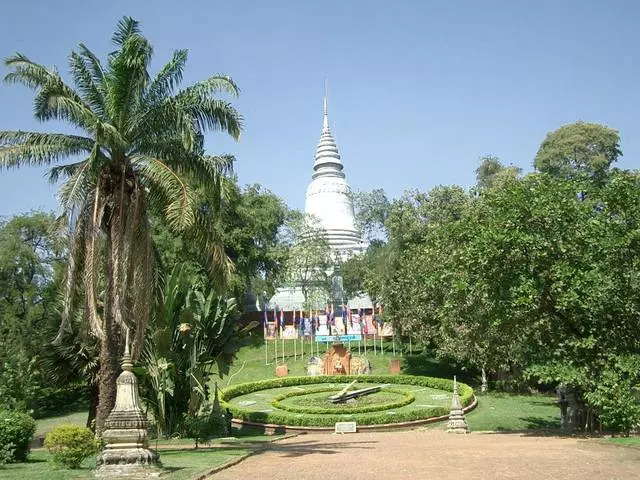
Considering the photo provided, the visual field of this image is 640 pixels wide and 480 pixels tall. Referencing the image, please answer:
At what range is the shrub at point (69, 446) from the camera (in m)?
11.4

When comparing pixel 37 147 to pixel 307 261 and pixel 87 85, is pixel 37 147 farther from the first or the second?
pixel 307 261

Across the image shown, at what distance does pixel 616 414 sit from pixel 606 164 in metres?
29.6

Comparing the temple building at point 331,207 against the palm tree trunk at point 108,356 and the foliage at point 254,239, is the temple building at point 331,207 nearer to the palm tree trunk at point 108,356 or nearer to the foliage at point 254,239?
the foliage at point 254,239

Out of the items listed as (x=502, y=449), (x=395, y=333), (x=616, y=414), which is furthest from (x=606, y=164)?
(x=502, y=449)

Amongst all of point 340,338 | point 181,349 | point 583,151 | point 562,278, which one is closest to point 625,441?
point 562,278

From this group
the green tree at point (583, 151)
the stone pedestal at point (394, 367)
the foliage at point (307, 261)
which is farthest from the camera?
the foliage at point (307, 261)

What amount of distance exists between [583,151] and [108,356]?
35.3 metres

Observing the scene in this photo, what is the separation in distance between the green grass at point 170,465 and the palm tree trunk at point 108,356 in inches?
53.3

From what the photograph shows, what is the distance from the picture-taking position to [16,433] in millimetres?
12820

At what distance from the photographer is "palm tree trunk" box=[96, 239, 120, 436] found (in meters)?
14.2

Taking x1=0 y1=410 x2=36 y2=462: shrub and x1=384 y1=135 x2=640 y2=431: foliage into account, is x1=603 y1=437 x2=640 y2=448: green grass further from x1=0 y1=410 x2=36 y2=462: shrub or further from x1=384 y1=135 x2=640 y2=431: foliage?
x1=0 y1=410 x2=36 y2=462: shrub

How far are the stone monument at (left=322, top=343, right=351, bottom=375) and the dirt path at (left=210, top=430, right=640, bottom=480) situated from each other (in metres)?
15.0

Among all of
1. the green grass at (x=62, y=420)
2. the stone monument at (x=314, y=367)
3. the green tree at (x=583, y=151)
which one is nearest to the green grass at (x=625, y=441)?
the green grass at (x=62, y=420)

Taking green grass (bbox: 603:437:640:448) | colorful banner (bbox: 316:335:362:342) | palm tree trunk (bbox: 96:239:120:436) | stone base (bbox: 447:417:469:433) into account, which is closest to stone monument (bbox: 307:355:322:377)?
colorful banner (bbox: 316:335:362:342)
